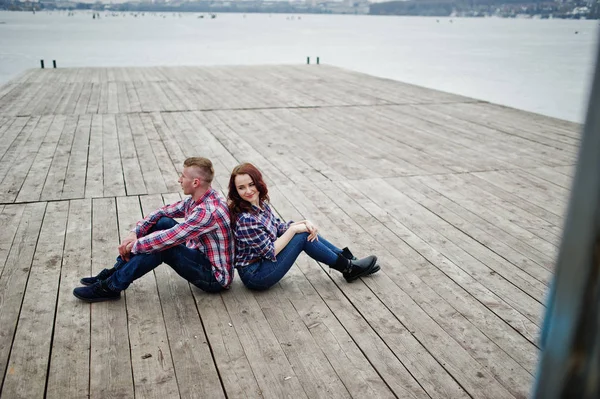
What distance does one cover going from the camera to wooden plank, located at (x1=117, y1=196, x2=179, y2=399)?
2602 mm

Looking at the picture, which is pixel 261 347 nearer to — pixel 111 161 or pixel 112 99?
pixel 111 161

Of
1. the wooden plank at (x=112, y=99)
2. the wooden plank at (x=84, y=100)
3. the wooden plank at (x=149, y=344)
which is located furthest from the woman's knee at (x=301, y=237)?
the wooden plank at (x=84, y=100)

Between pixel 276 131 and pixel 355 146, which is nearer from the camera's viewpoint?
pixel 355 146

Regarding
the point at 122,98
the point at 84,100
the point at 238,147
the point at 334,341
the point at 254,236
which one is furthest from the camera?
the point at 122,98

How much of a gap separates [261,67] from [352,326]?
47.8 ft

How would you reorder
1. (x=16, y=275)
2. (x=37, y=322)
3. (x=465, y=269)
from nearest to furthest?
(x=37, y=322), (x=16, y=275), (x=465, y=269)

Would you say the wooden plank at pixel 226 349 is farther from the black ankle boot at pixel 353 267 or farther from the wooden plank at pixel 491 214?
the wooden plank at pixel 491 214

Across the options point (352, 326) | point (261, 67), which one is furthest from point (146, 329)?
point (261, 67)

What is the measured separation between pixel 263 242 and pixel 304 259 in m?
0.87

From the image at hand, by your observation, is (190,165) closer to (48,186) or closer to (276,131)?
(48,186)

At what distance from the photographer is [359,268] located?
12.1ft

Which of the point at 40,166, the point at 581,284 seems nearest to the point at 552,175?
the point at 40,166

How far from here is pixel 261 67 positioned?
16.9 metres

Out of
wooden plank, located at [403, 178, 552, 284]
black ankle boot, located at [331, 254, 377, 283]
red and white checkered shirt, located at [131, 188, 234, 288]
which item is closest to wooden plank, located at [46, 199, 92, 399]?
red and white checkered shirt, located at [131, 188, 234, 288]
